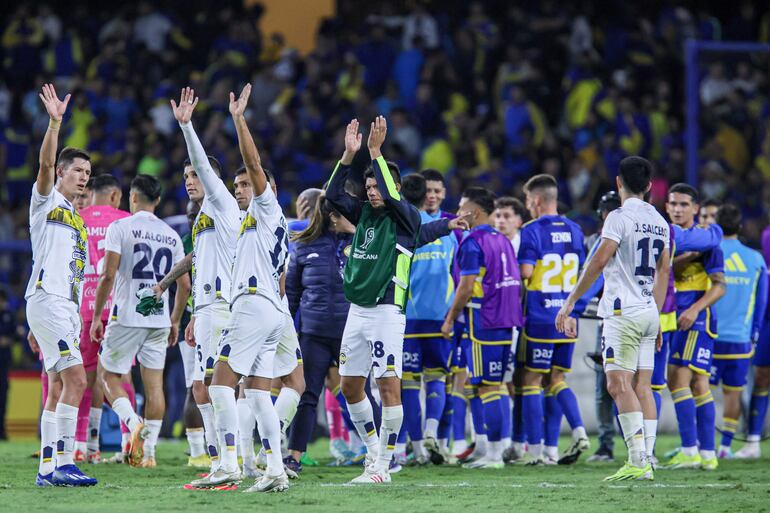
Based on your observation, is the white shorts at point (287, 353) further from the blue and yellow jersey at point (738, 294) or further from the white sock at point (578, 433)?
the blue and yellow jersey at point (738, 294)

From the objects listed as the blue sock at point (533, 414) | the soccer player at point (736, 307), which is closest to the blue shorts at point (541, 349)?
the blue sock at point (533, 414)

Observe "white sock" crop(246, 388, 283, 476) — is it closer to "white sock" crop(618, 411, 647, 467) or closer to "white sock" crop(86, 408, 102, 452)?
"white sock" crop(618, 411, 647, 467)

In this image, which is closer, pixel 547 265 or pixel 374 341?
pixel 374 341

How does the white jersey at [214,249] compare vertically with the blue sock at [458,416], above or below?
above

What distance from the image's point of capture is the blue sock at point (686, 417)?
1168 centimetres

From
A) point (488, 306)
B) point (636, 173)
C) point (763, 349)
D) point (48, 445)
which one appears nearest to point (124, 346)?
point (48, 445)

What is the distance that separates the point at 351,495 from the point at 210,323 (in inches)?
78.3

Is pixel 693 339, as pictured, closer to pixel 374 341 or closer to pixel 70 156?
pixel 374 341

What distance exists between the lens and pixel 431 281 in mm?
11953

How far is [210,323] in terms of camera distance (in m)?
9.82

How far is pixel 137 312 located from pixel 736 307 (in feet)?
20.8

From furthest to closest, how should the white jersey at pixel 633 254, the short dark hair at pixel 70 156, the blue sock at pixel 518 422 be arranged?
the blue sock at pixel 518 422 → the white jersey at pixel 633 254 → the short dark hair at pixel 70 156

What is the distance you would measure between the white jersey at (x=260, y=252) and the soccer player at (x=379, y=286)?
78cm

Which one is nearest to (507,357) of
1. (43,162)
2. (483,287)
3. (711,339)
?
(483,287)
